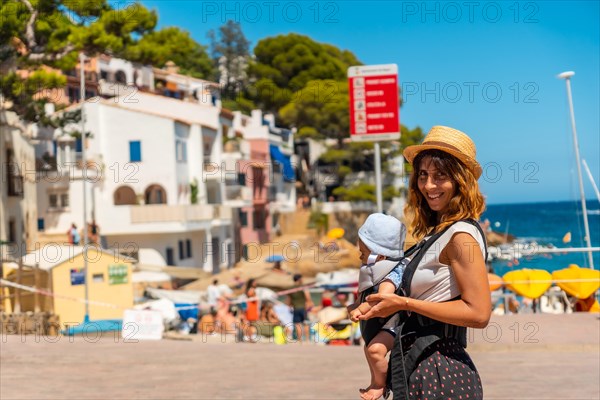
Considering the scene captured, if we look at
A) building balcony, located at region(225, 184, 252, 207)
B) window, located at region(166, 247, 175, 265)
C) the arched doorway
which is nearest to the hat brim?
window, located at region(166, 247, 175, 265)

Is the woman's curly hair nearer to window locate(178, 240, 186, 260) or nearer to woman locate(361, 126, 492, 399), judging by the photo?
woman locate(361, 126, 492, 399)

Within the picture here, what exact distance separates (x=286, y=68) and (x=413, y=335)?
77411 mm

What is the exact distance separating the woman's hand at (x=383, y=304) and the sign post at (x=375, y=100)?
32.0ft

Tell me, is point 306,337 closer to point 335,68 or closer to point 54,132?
point 54,132

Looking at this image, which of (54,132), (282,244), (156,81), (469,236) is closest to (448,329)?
(469,236)

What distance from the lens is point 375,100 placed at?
13469 millimetres

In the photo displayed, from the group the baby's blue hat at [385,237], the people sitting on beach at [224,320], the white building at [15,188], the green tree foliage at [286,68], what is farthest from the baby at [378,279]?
the green tree foliage at [286,68]

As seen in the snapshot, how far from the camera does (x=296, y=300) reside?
66.4 feet

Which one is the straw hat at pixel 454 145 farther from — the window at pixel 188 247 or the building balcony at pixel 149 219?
the window at pixel 188 247

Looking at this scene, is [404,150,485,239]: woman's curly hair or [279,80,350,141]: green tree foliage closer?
[404,150,485,239]: woman's curly hair

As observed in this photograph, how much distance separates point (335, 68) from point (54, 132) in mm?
38456

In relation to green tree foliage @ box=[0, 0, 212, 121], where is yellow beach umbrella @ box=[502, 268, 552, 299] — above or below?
below

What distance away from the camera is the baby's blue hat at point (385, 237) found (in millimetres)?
3793

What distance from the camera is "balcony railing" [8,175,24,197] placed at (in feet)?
120
